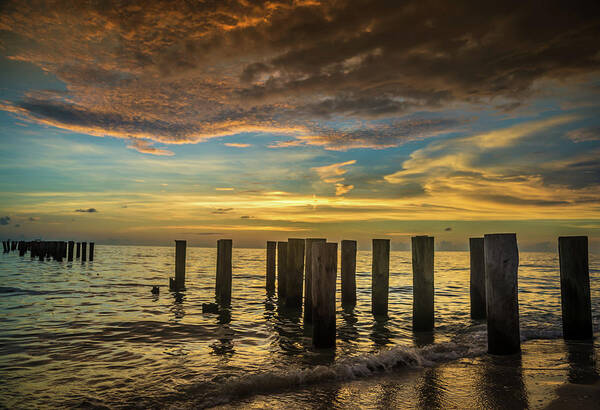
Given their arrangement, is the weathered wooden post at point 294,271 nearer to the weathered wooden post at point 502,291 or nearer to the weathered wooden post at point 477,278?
the weathered wooden post at point 477,278

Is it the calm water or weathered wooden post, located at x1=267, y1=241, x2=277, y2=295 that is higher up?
weathered wooden post, located at x1=267, y1=241, x2=277, y2=295

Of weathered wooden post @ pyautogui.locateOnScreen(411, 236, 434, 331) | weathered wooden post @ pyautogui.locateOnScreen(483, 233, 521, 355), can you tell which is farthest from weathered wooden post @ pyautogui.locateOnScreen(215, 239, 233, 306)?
weathered wooden post @ pyautogui.locateOnScreen(483, 233, 521, 355)

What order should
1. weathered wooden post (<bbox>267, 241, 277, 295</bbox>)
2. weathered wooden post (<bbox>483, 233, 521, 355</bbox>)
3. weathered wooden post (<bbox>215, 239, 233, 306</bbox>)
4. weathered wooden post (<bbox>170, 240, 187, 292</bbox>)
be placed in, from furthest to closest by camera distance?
weathered wooden post (<bbox>170, 240, 187, 292</bbox>), weathered wooden post (<bbox>267, 241, 277, 295</bbox>), weathered wooden post (<bbox>215, 239, 233, 306</bbox>), weathered wooden post (<bbox>483, 233, 521, 355</bbox>)

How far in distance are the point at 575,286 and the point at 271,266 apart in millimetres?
10818

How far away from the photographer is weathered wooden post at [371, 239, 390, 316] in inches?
429

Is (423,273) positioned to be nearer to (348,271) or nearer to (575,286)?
(575,286)

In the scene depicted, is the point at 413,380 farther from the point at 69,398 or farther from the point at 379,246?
the point at 379,246

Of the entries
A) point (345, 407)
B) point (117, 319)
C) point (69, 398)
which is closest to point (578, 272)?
point (345, 407)

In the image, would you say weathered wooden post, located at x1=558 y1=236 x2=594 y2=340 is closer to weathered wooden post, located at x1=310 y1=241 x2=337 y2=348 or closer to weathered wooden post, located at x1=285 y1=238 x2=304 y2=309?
weathered wooden post, located at x1=310 y1=241 x2=337 y2=348

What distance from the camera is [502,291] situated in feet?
20.9

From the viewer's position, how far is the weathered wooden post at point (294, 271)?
11.5m

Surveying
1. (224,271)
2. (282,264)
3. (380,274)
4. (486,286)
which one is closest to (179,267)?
(224,271)

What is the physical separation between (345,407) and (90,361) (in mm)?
4977

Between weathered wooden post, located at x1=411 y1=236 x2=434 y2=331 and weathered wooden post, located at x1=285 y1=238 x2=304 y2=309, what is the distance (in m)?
3.66
